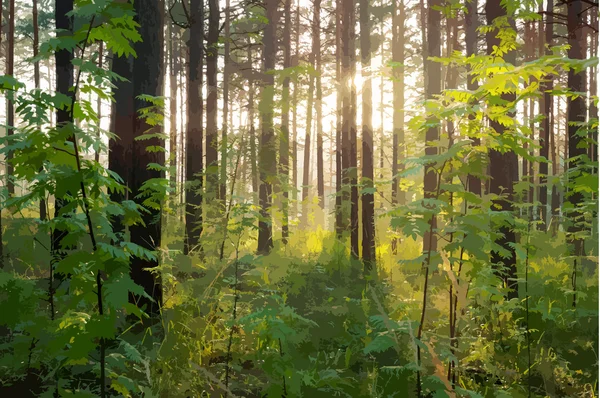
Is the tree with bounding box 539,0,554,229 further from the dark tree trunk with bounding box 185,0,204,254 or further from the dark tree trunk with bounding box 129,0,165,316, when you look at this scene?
the dark tree trunk with bounding box 185,0,204,254

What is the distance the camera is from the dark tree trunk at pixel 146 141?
536 cm

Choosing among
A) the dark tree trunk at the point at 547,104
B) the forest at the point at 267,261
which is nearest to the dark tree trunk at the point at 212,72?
the forest at the point at 267,261

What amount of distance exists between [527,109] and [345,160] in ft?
56.6

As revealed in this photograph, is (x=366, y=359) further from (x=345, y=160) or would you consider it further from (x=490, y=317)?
(x=345, y=160)

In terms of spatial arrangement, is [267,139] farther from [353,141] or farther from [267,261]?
[267,261]

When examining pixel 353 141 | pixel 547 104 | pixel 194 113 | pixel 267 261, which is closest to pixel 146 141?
pixel 194 113

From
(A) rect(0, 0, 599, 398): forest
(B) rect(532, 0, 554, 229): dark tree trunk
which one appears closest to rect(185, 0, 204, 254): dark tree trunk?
(A) rect(0, 0, 599, 398): forest

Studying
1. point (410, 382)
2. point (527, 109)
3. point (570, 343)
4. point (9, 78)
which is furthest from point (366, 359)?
point (527, 109)

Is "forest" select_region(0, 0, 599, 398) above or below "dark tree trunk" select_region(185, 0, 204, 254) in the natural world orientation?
below

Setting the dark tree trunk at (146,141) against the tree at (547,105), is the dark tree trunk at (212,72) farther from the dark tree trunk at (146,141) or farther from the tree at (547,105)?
the tree at (547,105)

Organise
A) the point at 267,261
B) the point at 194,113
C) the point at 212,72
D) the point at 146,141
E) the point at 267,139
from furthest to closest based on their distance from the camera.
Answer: the point at 267,139, the point at 212,72, the point at 267,261, the point at 194,113, the point at 146,141

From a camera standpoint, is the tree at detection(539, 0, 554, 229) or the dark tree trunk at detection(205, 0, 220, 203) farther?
the dark tree trunk at detection(205, 0, 220, 203)

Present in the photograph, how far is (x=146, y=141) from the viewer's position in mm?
5402

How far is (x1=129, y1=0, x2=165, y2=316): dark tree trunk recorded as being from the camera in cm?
536
